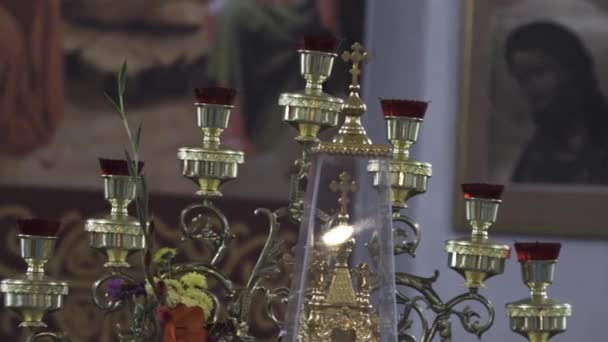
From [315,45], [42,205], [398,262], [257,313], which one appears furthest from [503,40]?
[315,45]

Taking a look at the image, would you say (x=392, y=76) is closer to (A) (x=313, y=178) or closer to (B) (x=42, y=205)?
(B) (x=42, y=205)

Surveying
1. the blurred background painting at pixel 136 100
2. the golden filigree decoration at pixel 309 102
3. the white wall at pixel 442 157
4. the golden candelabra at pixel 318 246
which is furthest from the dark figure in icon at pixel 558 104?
the golden filigree decoration at pixel 309 102

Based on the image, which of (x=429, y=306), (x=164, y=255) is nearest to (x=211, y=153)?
(x=164, y=255)

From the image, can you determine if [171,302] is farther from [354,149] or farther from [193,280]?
[354,149]

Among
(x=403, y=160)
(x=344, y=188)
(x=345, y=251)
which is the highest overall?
(x=403, y=160)

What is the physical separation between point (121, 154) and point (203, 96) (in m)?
2.41

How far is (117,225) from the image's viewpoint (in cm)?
336

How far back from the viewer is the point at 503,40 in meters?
5.72

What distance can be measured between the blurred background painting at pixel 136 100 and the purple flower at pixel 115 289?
253cm

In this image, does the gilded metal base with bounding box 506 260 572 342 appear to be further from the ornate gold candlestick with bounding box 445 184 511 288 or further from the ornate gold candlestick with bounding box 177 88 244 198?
the ornate gold candlestick with bounding box 177 88 244 198

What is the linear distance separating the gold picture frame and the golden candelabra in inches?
82.3

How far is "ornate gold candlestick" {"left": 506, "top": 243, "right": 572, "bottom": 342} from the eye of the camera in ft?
11.3

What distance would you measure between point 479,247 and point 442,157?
224 centimetres

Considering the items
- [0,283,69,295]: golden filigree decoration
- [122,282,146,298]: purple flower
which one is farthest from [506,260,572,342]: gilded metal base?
[0,283,69,295]: golden filigree decoration
